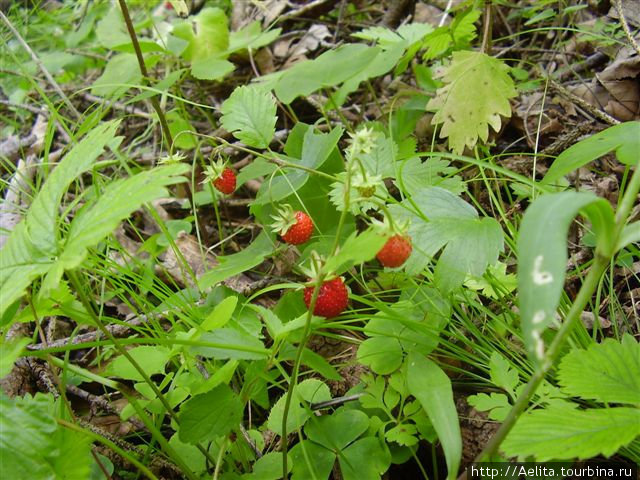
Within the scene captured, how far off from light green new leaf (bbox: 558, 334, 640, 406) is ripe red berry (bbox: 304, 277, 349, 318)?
0.37 m

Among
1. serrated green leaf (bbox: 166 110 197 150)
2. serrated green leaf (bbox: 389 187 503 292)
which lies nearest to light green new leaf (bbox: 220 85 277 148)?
serrated green leaf (bbox: 389 187 503 292)

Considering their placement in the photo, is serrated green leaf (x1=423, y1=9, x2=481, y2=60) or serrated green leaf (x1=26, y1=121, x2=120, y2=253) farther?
serrated green leaf (x1=423, y1=9, x2=481, y2=60)

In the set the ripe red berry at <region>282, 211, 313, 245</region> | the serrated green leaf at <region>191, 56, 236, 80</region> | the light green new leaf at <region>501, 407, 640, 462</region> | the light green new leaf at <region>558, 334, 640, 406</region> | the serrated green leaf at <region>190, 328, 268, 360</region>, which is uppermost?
the serrated green leaf at <region>191, 56, 236, 80</region>

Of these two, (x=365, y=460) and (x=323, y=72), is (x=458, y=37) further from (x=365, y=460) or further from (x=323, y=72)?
(x=365, y=460)

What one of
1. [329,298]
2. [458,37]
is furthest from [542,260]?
[458,37]

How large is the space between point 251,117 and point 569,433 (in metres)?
0.99

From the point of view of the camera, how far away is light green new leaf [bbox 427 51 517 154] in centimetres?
148

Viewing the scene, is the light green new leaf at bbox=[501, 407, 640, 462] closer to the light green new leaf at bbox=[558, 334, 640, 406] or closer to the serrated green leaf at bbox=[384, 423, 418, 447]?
the light green new leaf at bbox=[558, 334, 640, 406]

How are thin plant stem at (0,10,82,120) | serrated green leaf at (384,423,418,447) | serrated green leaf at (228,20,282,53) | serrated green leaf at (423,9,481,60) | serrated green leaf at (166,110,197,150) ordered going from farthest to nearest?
serrated green leaf at (166,110,197,150), serrated green leaf at (228,20,282,53), serrated green leaf at (423,9,481,60), thin plant stem at (0,10,82,120), serrated green leaf at (384,423,418,447)

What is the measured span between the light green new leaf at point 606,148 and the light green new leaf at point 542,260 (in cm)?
37

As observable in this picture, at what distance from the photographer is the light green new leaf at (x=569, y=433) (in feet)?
2.36

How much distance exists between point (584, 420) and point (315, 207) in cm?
89

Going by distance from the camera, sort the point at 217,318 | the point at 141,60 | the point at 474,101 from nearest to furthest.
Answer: the point at 217,318
the point at 474,101
the point at 141,60

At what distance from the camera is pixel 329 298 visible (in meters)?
0.96
